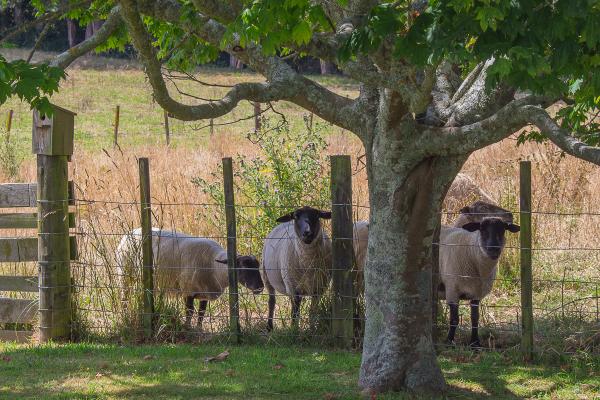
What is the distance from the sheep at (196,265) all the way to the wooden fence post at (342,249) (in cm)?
135

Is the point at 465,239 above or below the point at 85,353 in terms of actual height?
above

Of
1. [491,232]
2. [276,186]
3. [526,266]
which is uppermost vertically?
[276,186]

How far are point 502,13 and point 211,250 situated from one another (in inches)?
299

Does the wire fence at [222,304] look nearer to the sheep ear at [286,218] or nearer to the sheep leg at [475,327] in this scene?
the sheep leg at [475,327]

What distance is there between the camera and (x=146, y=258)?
1005 cm

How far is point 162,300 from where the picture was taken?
10047 mm

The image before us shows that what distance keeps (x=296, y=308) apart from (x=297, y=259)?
26.3 inches

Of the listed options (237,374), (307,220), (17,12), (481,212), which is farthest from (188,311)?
(17,12)

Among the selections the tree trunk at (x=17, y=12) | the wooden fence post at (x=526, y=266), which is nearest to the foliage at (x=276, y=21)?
the wooden fence post at (x=526, y=266)

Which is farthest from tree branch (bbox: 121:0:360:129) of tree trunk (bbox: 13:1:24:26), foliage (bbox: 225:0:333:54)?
tree trunk (bbox: 13:1:24:26)

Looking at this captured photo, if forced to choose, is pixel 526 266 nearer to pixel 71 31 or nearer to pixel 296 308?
pixel 296 308

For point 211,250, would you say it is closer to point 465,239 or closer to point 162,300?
point 162,300

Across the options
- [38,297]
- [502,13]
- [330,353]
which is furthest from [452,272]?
[502,13]

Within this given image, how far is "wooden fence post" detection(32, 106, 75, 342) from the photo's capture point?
9.95 meters
